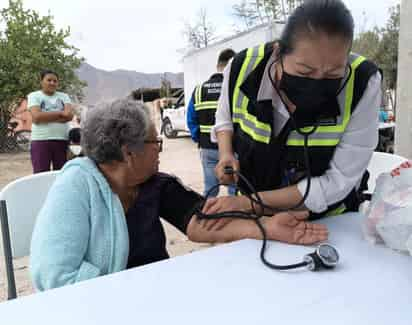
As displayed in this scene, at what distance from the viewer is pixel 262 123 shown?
1231 millimetres

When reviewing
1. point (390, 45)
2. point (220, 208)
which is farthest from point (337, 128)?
point (390, 45)

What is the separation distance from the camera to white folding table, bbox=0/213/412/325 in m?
0.77

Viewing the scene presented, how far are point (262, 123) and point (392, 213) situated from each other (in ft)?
1.50

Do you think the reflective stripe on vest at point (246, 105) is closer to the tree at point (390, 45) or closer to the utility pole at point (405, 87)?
the utility pole at point (405, 87)

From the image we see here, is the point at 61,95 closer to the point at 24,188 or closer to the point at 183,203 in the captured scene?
the point at 24,188

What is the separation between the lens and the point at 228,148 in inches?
54.4

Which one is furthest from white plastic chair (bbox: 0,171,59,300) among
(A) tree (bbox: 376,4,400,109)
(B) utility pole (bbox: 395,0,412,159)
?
(A) tree (bbox: 376,4,400,109)

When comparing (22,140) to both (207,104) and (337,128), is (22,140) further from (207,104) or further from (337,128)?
(337,128)

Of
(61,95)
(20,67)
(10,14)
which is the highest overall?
(10,14)

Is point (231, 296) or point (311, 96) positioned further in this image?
point (311, 96)

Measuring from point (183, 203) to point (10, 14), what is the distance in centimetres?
897

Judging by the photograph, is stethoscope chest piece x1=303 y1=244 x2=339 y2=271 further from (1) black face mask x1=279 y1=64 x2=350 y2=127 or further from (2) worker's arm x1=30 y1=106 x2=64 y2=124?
(2) worker's arm x1=30 y1=106 x2=64 y2=124

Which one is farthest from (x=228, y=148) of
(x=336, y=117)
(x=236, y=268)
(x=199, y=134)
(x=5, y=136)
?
(x=5, y=136)

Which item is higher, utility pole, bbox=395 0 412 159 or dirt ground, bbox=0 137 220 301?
utility pole, bbox=395 0 412 159
